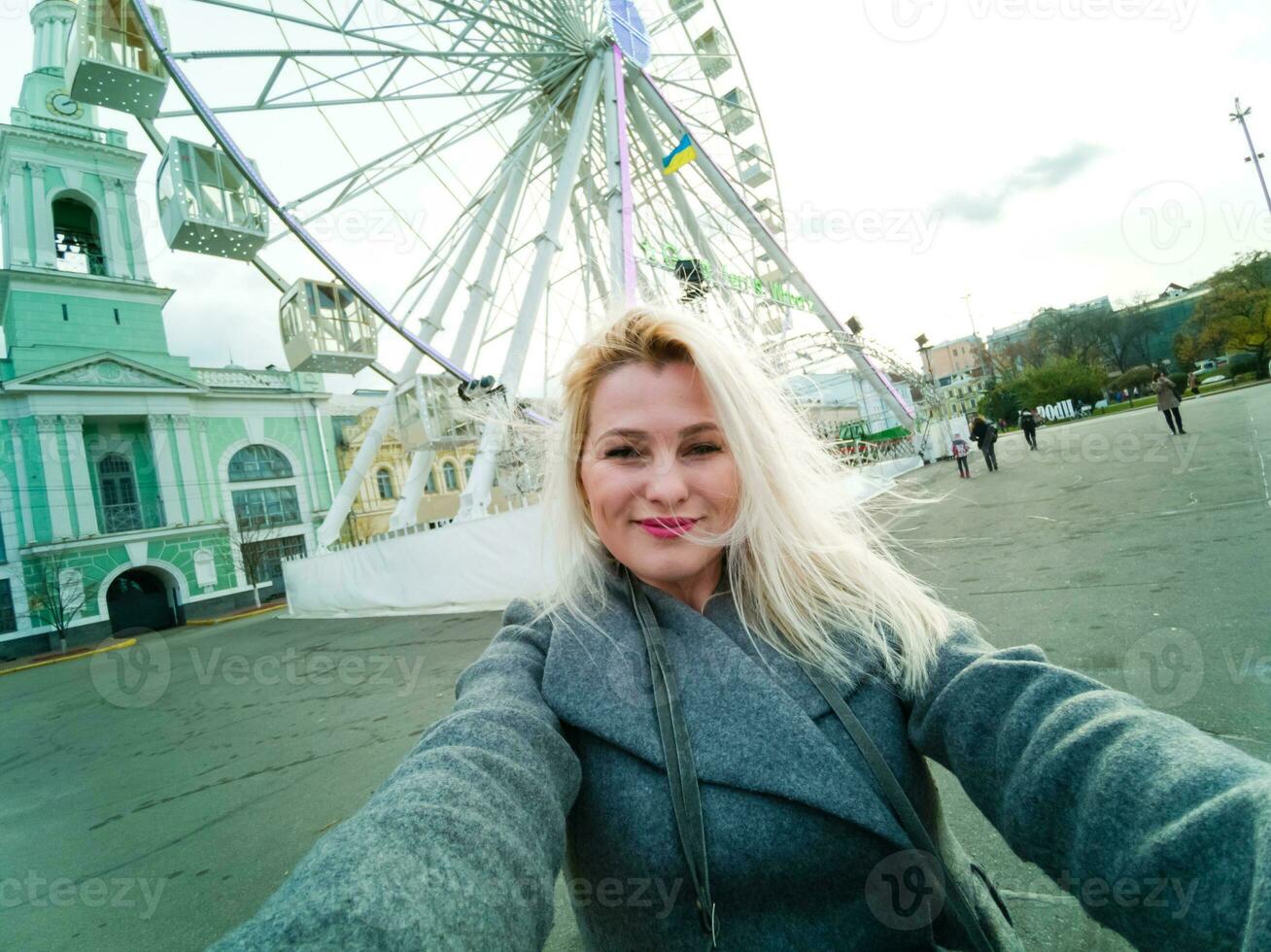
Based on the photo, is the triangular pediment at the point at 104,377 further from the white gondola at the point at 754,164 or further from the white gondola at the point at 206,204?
the white gondola at the point at 754,164

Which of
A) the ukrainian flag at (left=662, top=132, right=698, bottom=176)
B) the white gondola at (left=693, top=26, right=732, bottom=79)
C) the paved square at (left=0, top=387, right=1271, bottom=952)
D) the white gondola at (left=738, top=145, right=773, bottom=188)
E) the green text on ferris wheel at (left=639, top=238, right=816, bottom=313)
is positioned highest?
the white gondola at (left=693, top=26, right=732, bottom=79)

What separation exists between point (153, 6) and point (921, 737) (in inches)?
455

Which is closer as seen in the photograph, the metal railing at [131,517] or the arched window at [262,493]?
the metal railing at [131,517]

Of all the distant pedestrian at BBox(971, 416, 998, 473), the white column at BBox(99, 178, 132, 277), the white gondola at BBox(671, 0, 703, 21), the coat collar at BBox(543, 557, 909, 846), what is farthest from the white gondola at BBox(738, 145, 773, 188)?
the white column at BBox(99, 178, 132, 277)

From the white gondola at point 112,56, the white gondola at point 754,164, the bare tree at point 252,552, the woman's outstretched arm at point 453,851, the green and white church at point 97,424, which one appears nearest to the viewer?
the woman's outstretched arm at point 453,851

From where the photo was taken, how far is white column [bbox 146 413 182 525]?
24.4 meters

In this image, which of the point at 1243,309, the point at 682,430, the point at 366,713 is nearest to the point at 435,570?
the point at 366,713

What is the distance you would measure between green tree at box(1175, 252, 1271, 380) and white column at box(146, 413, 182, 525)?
5030cm

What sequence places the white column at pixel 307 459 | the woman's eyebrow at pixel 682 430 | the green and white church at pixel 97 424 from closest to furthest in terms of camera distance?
the woman's eyebrow at pixel 682 430
the green and white church at pixel 97 424
the white column at pixel 307 459

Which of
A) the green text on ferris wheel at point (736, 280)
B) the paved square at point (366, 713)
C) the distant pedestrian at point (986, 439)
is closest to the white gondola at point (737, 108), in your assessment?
the green text on ferris wheel at point (736, 280)

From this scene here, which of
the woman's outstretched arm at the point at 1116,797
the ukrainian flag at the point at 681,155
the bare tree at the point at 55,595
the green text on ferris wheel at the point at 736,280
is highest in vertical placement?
the ukrainian flag at the point at 681,155

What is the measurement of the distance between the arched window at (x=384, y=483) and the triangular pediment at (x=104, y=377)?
9.34 metres

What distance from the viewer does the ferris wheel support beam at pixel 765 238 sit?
41.1ft

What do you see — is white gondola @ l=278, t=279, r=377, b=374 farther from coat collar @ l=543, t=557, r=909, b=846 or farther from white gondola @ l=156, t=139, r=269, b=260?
coat collar @ l=543, t=557, r=909, b=846
